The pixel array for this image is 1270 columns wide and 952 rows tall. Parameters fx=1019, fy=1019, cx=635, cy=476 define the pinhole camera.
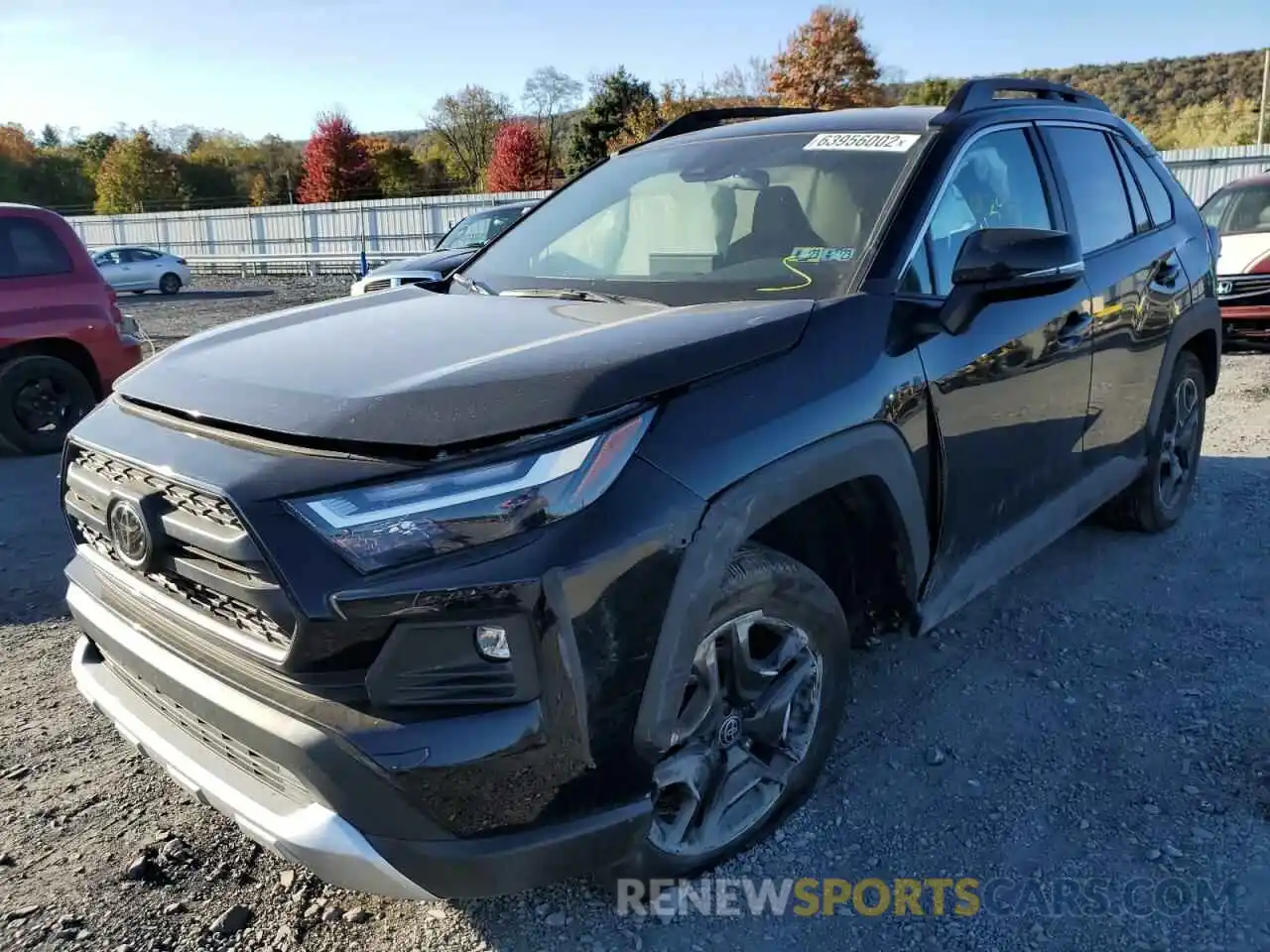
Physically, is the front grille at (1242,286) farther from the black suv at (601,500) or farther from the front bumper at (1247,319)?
the black suv at (601,500)

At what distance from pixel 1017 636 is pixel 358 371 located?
2771 millimetres

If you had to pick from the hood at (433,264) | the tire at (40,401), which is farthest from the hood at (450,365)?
the hood at (433,264)

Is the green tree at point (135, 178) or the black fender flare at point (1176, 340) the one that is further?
the green tree at point (135, 178)

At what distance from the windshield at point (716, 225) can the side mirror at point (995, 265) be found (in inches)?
11.5

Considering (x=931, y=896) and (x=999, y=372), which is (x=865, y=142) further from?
(x=931, y=896)

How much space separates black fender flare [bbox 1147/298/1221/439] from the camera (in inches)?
171

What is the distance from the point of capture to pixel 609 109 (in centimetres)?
4334

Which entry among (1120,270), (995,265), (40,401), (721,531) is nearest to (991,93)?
(1120,270)

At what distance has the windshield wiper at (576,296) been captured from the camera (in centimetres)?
294

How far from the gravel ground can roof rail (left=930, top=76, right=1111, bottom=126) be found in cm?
191

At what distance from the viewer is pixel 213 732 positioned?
2.17 m

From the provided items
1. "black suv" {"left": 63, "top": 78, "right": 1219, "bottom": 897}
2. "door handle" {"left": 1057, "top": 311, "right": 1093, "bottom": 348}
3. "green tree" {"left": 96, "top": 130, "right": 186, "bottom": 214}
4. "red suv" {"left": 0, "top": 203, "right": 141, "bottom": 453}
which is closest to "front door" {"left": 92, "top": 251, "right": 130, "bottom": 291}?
"red suv" {"left": 0, "top": 203, "right": 141, "bottom": 453}

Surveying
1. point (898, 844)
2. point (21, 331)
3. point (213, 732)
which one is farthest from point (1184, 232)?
point (21, 331)

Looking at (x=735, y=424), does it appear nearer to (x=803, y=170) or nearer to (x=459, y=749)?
(x=459, y=749)
